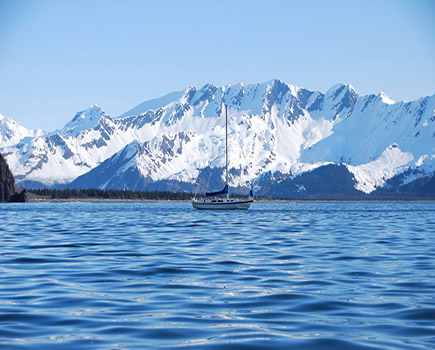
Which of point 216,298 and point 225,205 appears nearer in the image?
point 216,298

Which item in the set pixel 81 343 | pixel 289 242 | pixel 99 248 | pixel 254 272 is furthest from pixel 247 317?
pixel 289 242

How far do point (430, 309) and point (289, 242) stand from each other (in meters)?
33.1

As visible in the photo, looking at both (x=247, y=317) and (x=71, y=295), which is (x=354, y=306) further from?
(x=71, y=295)

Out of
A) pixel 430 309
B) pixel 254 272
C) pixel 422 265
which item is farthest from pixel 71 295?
pixel 422 265

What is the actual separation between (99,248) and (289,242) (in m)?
15.9

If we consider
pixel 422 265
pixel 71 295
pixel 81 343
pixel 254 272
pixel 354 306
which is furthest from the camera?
pixel 422 265

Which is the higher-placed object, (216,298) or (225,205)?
(225,205)

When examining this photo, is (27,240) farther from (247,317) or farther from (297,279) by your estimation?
(247,317)

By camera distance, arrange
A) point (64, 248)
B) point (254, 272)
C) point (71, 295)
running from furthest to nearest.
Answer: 1. point (64, 248)
2. point (254, 272)
3. point (71, 295)

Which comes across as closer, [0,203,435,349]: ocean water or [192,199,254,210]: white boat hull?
[0,203,435,349]: ocean water

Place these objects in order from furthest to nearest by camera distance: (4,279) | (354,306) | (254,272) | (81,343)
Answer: (254,272)
(4,279)
(354,306)
(81,343)

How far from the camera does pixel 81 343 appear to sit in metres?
20.7

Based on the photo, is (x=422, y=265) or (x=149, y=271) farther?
(x=422, y=265)

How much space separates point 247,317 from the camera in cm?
2461
